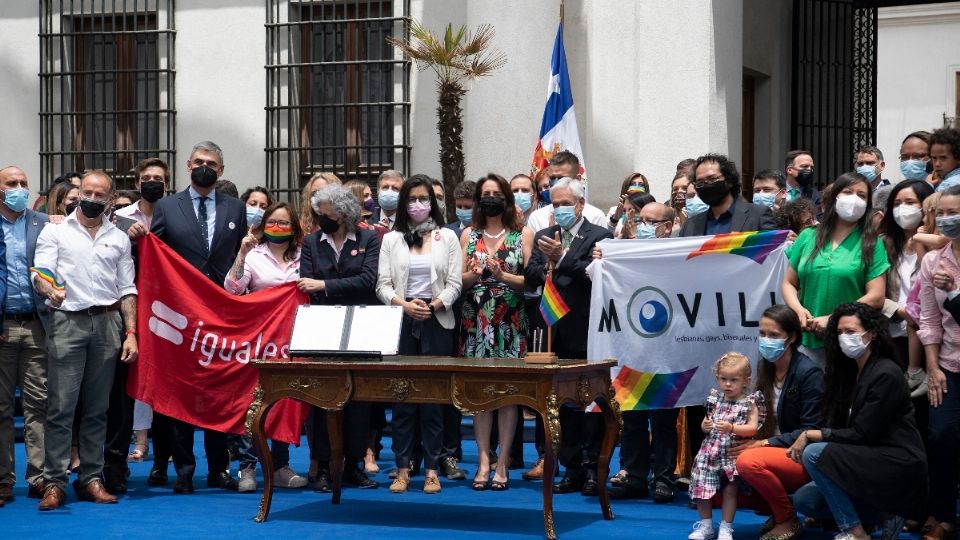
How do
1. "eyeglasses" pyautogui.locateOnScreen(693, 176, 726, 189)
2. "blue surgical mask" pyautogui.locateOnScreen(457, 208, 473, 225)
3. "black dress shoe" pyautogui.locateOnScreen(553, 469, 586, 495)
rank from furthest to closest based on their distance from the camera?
"blue surgical mask" pyautogui.locateOnScreen(457, 208, 473, 225) < "black dress shoe" pyautogui.locateOnScreen(553, 469, 586, 495) < "eyeglasses" pyautogui.locateOnScreen(693, 176, 726, 189)

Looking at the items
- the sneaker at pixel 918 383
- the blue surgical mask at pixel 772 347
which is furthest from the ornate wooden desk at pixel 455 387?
the sneaker at pixel 918 383

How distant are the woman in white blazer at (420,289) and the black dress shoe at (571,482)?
0.87 m

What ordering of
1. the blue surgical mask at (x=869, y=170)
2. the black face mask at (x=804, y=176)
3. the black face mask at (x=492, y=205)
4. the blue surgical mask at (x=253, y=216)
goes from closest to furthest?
the black face mask at (x=492, y=205), the blue surgical mask at (x=869, y=170), the blue surgical mask at (x=253, y=216), the black face mask at (x=804, y=176)

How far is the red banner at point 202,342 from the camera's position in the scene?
10047mm

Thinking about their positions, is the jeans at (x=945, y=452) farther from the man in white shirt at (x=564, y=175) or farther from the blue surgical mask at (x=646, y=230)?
the man in white shirt at (x=564, y=175)

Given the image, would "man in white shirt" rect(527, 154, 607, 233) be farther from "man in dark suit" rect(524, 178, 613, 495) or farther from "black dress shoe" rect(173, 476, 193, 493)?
"black dress shoe" rect(173, 476, 193, 493)

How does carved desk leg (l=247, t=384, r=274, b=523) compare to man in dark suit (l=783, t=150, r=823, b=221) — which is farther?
man in dark suit (l=783, t=150, r=823, b=221)

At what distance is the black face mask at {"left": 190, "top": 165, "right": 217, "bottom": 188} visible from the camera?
10.3 meters

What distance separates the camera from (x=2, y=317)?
937cm

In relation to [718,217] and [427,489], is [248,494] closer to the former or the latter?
[427,489]

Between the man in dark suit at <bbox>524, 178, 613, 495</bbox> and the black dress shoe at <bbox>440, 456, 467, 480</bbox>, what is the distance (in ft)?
2.83

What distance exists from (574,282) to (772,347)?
1.91 m

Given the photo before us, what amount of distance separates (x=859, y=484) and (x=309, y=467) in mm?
4536

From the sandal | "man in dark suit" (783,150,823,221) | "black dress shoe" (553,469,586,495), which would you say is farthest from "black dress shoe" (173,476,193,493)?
"man in dark suit" (783,150,823,221)
